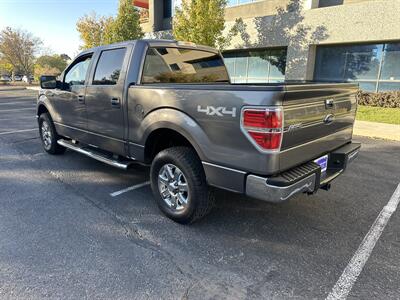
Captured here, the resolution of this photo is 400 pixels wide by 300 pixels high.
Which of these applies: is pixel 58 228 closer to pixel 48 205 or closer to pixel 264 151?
pixel 48 205

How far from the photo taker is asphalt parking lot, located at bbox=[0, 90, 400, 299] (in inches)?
91.1

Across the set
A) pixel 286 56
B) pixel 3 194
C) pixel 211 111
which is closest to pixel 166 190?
pixel 211 111

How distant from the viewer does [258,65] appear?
1709cm

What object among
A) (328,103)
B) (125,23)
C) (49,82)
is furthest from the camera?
(125,23)

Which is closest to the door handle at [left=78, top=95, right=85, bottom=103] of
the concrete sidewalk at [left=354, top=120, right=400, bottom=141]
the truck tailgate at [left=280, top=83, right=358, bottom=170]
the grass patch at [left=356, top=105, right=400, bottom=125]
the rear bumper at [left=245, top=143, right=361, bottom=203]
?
the rear bumper at [left=245, top=143, right=361, bottom=203]

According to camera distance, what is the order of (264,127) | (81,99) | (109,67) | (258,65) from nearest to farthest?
(264,127) < (109,67) < (81,99) < (258,65)

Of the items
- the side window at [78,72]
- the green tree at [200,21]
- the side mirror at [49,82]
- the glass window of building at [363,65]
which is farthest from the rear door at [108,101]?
the glass window of building at [363,65]

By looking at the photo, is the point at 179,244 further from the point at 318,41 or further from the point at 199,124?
the point at 318,41

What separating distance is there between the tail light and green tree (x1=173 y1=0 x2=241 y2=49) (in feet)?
41.9

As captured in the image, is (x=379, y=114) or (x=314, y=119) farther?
(x=379, y=114)

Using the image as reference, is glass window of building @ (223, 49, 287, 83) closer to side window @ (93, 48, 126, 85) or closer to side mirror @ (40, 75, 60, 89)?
side mirror @ (40, 75, 60, 89)

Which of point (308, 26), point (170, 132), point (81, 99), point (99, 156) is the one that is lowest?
point (99, 156)

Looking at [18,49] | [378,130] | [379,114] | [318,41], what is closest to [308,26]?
[318,41]

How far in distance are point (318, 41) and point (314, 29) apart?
2.02ft
